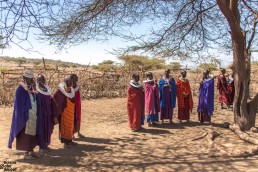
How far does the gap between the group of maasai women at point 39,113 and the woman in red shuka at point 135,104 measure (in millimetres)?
1965

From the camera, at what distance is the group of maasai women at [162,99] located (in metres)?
8.16

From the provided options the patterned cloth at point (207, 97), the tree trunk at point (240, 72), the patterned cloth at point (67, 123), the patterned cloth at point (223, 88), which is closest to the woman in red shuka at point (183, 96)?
the patterned cloth at point (207, 97)

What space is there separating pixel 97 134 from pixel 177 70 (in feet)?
38.6

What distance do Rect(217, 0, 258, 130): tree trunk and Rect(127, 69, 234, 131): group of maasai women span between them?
1398mm

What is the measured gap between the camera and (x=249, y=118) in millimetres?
7355

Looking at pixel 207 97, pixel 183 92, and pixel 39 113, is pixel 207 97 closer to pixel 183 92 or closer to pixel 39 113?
pixel 183 92

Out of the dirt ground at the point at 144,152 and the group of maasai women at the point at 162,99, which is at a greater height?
the group of maasai women at the point at 162,99

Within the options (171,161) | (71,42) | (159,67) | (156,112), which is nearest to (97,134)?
(156,112)

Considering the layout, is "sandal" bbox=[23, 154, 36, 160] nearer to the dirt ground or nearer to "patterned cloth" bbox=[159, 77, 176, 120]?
the dirt ground

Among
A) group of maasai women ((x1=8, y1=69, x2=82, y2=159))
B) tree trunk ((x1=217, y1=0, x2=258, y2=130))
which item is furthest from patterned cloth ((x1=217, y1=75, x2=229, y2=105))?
group of maasai women ((x1=8, y1=69, x2=82, y2=159))

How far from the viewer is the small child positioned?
8.59 m

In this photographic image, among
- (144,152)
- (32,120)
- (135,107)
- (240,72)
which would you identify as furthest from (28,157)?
(240,72)

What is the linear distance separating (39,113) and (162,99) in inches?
169

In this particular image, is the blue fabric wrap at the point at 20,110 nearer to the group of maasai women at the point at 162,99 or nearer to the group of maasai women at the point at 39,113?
the group of maasai women at the point at 39,113
